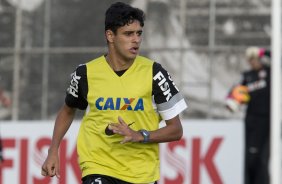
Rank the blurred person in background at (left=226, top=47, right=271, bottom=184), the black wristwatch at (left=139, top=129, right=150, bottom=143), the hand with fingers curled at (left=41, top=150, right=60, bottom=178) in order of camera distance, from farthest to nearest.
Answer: the blurred person in background at (left=226, top=47, right=271, bottom=184) → the hand with fingers curled at (left=41, top=150, right=60, bottom=178) → the black wristwatch at (left=139, top=129, right=150, bottom=143)

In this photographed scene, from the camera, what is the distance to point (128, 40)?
22.1 feet

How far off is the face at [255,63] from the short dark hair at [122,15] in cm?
740

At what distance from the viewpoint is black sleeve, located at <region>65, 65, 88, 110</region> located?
270 inches

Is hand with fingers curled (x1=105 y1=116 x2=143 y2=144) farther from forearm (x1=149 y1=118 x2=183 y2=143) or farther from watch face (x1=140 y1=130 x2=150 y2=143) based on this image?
forearm (x1=149 y1=118 x2=183 y2=143)

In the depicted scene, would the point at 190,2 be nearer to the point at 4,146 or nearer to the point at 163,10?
the point at 163,10

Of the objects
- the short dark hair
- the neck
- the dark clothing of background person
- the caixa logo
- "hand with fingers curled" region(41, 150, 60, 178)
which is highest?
the short dark hair

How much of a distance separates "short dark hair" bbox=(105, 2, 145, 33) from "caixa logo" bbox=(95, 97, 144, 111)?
0.44 meters

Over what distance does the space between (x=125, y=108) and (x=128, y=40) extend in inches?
16.4

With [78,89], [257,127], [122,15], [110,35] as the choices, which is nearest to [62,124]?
[78,89]

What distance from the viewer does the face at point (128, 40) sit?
670cm

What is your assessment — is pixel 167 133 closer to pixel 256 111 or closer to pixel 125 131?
pixel 125 131

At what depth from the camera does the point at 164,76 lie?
678cm

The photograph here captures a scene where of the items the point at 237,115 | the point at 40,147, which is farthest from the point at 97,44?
the point at 40,147

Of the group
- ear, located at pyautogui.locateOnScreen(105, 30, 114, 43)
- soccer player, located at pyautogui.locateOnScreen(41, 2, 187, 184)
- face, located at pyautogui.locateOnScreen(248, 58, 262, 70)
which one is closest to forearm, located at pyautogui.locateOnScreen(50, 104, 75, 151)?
soccer player, located at pyautogui.locateOnScreen(41, 2, 187, 184)
